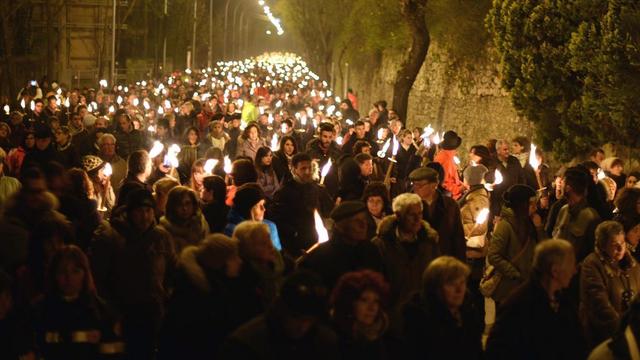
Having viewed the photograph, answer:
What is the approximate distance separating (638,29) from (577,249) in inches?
281

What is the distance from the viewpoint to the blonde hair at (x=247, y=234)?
662 cm

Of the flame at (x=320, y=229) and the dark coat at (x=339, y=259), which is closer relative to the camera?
the dark coat at (x=339, y=259)

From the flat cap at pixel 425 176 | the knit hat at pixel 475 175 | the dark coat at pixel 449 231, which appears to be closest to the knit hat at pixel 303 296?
the dark coat at pixel 449 231

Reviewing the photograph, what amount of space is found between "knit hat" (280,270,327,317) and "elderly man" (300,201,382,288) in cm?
169

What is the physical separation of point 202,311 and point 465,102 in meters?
22.3

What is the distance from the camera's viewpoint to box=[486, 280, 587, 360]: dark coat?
6.00 metres

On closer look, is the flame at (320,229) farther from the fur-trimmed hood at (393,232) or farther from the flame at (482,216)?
the flame at (482,216)

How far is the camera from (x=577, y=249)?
907 cm

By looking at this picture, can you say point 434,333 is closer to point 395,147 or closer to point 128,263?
point 128,263

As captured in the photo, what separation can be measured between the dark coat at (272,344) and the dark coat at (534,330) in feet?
3.88

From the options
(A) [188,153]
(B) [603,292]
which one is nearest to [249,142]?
(A) [188,153]

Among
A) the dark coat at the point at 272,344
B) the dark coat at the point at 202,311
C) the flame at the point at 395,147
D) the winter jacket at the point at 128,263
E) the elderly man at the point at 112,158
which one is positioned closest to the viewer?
the dark coat at the point at 272,344

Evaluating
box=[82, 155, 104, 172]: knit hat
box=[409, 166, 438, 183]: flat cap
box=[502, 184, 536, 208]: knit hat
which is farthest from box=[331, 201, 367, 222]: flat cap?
box=[82, 155, 104, 172]: knit hat

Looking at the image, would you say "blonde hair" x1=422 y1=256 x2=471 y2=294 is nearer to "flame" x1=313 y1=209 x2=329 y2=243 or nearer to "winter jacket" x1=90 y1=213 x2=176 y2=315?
"winter jacket" x1=90 y1=213 x2=176 y2=315
